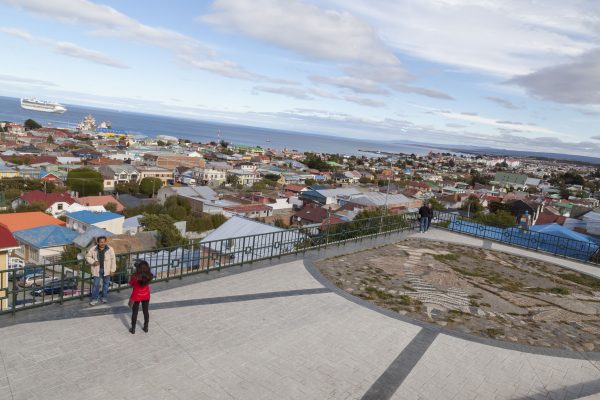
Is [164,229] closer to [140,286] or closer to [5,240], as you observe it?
[5,240]

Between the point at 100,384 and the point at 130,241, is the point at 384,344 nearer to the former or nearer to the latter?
the point at 100,384

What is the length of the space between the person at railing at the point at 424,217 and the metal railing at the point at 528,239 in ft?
5.15

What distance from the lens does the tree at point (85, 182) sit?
48.5 metres

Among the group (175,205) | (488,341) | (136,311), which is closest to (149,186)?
(175,205)

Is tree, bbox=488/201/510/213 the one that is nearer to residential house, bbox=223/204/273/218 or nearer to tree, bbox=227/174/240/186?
residential house, bbox=223/204/273/218

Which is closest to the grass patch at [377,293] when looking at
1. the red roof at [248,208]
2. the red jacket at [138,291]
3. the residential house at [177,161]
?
the red jacket at [138,291]

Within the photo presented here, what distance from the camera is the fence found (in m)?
6.42

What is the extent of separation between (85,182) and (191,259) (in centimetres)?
4711

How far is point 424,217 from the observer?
51.0 ft

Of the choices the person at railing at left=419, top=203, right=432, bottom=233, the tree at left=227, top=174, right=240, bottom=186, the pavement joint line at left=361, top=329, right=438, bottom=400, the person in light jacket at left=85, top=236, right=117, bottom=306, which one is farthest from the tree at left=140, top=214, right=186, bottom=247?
the tree at left=227, top=174, right=240, bottom=186

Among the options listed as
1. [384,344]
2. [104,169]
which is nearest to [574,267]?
[384,344]

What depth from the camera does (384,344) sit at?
20.9 feet

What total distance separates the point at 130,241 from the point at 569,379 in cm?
2432

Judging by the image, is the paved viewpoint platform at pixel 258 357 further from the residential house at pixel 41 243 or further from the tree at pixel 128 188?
the tree at pixel 128 188
